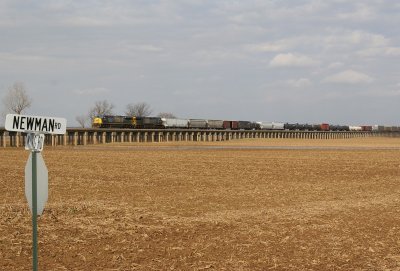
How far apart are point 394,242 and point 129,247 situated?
5135mm

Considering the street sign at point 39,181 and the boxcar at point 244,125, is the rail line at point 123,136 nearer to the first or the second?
the boxcar at point 244,125

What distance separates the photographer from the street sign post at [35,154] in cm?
625

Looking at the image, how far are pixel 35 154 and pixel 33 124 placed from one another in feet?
1.14

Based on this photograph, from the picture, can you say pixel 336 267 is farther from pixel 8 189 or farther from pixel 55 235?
pixel 8 189

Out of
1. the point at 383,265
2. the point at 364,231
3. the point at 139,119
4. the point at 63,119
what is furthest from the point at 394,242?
the point at 139,119

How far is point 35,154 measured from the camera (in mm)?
6324

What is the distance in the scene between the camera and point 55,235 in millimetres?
11227

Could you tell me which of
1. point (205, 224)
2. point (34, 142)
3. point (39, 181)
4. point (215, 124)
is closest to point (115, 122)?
point (215, 124)

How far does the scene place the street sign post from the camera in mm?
6246

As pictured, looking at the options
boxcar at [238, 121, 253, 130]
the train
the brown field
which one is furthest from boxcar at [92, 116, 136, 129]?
the brown field

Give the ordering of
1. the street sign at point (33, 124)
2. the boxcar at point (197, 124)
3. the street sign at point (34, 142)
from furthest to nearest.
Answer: the boxcar at point (197, 124) < the street sign at point (34, 142) < the street sign at point (33, 124)

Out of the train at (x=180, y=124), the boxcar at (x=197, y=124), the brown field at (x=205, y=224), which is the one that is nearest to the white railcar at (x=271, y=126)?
the train at (x=180, y=124)

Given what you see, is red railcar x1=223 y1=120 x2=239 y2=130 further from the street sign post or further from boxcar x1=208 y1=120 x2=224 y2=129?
the street sign post

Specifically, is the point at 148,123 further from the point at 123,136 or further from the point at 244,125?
the point at 244,125
